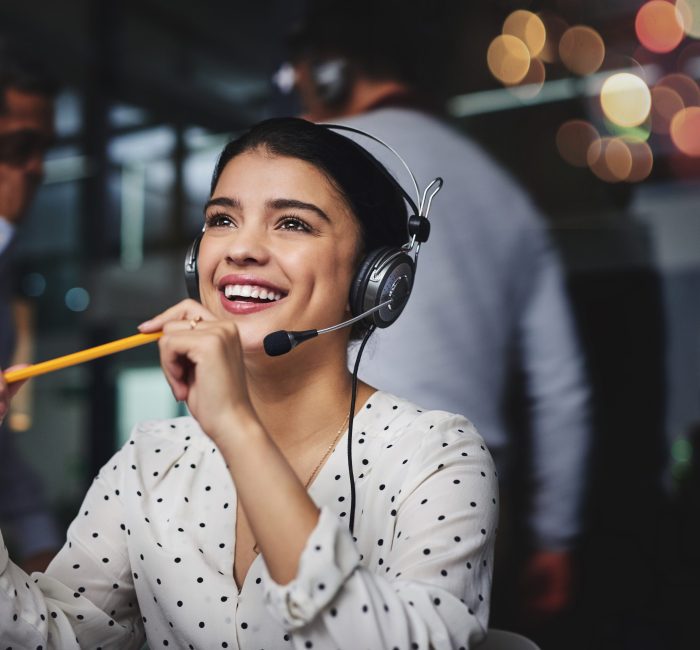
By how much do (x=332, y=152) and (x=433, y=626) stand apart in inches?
29.4

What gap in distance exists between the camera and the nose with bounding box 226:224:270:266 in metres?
1.22

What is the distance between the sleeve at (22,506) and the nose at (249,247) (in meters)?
2.18

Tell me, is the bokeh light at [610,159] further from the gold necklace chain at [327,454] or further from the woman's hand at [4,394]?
the woman's hand at [4,394]

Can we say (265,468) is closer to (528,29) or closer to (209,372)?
(209,372)

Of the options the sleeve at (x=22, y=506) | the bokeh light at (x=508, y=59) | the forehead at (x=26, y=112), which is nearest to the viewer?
the bokeh light at (x=508, y=59)

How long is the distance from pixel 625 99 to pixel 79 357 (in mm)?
1871

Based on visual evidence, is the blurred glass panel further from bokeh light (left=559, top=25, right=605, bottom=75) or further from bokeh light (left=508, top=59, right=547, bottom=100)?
bokeh light (left=559, top=25, right=605, bottom=75)

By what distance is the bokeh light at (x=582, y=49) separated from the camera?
2346 mm

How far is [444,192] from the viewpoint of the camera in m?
2.16

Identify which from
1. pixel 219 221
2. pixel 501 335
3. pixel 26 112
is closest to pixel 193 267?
pixel 219 221

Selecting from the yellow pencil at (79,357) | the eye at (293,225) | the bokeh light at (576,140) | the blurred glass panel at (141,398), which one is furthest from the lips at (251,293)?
the blurred glass panel at (141,398)

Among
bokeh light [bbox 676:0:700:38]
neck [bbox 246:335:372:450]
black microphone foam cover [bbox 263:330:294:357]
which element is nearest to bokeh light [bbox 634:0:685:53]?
bokeh light [bbox 676:0:700:38]

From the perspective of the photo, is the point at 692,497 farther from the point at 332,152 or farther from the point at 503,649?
the point at 332,152

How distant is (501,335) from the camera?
227 centimetres
